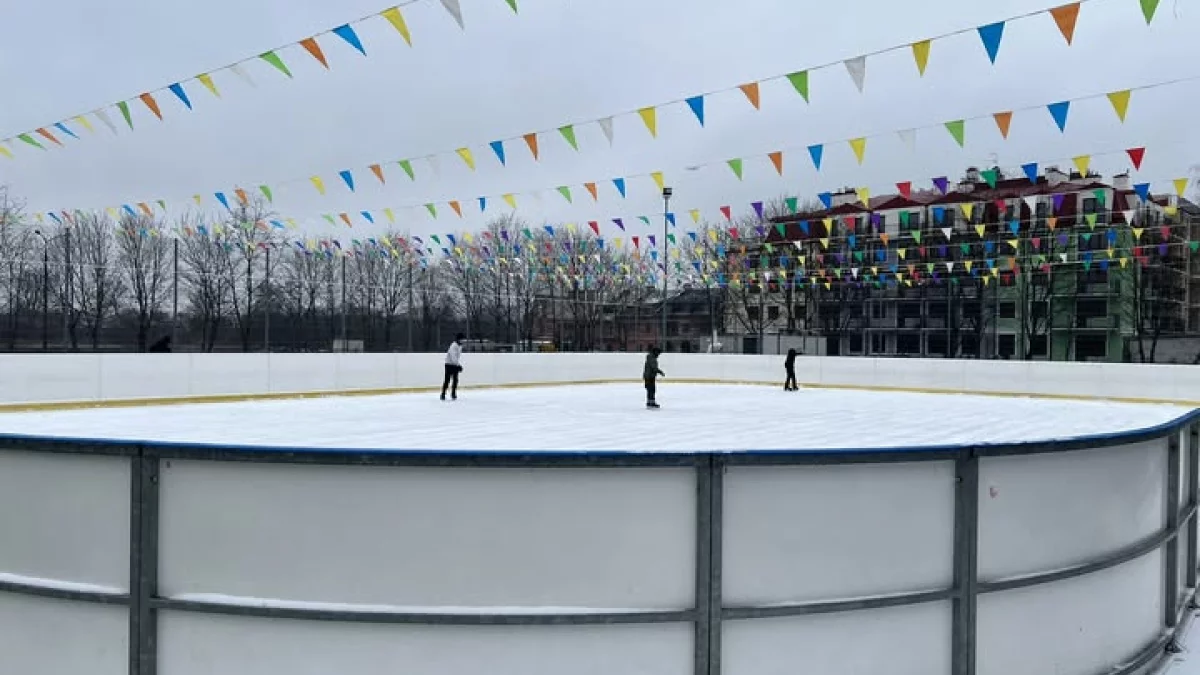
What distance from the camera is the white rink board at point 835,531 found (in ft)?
9.32

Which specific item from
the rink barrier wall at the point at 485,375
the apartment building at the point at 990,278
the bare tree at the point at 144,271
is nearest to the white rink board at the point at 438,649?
the rink barrier wall at the point at 485,375

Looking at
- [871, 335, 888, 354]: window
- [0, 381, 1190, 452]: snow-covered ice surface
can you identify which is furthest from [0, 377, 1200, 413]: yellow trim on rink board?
[871, 335, 888, 354]: window

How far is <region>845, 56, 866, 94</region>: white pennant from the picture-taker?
1023 cm

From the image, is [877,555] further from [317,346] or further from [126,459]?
[317,346]

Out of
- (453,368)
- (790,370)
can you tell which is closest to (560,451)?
(453,368)

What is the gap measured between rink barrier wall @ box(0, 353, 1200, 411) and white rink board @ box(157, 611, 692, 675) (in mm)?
14351

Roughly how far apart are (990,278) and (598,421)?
88.4 ft

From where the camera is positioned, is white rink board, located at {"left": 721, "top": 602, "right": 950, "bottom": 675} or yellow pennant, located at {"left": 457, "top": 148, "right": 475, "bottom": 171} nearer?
white rink board, located at {"left": 721, "top": 602, "right": 950, "bottom": 675}

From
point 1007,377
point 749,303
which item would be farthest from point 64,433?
point 749,303

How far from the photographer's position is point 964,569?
309cm

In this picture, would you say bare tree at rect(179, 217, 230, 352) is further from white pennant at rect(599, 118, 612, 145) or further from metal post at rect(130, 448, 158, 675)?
metal post at rect(130, 448, 158, 675)

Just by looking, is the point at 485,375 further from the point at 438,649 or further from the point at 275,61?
the point at 438,649

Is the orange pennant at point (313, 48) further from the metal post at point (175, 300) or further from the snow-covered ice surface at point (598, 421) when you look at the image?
the metal post at point (175, 300)

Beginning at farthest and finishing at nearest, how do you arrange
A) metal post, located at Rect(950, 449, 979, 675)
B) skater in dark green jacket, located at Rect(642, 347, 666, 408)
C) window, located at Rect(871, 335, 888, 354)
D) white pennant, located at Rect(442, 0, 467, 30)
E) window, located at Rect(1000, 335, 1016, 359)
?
window, located at Rect(871, 335, 888, 354), window, located at Rect(1000, 335, 1016, 359), skater in dark green jacket, located at Rect(642, 347, 666, 408), white pennant, located at Rect(442, 0, 467, 30), metal post, located at Rect(950, 449, 979, 675)
